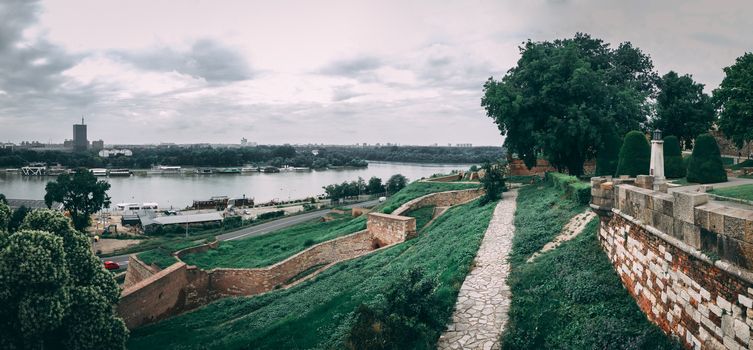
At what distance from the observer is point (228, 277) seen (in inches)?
746

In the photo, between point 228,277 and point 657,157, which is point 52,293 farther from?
point 657,157

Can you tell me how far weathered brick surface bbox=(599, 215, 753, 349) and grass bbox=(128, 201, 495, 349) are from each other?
10.1 feet

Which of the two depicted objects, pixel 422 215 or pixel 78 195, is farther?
pixel 78 195

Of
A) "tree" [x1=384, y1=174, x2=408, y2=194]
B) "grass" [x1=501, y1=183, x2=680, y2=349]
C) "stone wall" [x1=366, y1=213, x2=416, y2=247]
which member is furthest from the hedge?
"tree" [x1=384, y1=174, x2=408, y2=194]

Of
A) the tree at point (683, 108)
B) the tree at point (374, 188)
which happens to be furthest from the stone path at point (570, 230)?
the tree at point (374, 188)

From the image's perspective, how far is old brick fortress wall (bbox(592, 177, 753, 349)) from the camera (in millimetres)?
4285

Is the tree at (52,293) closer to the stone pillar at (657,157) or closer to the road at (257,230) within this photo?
the stone pillar at (657,157)

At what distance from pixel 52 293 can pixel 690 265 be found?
11548 mm

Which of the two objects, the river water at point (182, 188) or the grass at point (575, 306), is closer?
the grass at point (575, 306)

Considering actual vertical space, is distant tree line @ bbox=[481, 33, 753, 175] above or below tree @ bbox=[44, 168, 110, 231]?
above

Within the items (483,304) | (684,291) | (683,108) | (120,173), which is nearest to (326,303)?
(483,304)

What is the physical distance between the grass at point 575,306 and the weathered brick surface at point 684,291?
26 centimetres

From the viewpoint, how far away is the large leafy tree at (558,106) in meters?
19.8

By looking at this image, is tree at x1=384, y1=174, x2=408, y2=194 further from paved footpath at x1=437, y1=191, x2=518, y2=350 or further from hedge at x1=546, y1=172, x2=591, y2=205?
paved footpath at x1=437, y1=191, x2=518, y2=350
